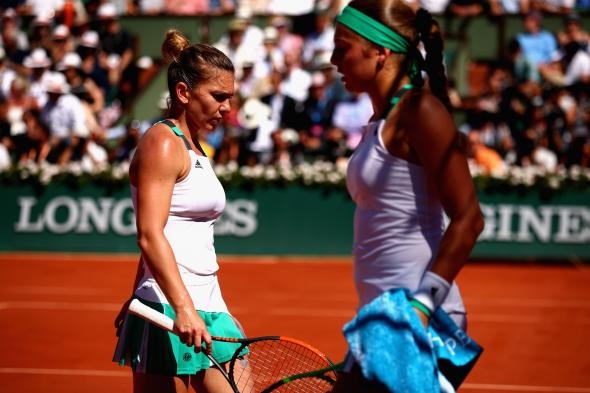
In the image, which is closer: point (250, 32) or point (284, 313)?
point (284, 313)

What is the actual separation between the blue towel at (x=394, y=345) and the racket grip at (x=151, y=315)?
840 millimetres

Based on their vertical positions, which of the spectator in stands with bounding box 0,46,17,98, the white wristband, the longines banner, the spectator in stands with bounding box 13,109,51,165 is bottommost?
the longines banner

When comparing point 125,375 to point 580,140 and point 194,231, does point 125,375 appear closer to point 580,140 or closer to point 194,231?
point 194,231

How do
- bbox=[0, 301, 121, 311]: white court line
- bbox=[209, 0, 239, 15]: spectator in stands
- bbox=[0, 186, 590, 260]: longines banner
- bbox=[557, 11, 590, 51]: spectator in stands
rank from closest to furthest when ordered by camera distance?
bbox=[0, 301, 121, 311]: white court line, bbox=[0, 186, 590, 260]: longines banner, bbox=[557, 11, 590, 51]: spectator in stands, bbox=[209, 0, 239, 15]: spectator in stands

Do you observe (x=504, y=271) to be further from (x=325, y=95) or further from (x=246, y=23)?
(x=246, y=23)

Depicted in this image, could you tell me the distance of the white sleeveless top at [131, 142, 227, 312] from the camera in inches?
144

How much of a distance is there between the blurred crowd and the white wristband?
11.2 m

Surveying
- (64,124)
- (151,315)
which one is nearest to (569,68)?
(64,124)

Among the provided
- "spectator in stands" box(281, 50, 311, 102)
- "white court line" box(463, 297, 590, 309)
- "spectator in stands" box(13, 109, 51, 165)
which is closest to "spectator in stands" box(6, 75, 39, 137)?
"spectator in stands" box(13, 109, 51, 165)

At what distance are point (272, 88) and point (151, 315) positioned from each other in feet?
39.7

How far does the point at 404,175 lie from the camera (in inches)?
114

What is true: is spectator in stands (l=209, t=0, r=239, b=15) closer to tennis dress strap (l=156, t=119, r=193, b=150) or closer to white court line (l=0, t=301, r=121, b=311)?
white court line (l=0, t=301, r=121, b=311)

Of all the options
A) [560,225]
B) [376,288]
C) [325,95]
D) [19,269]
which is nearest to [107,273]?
[19,269]

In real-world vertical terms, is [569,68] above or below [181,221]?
below
